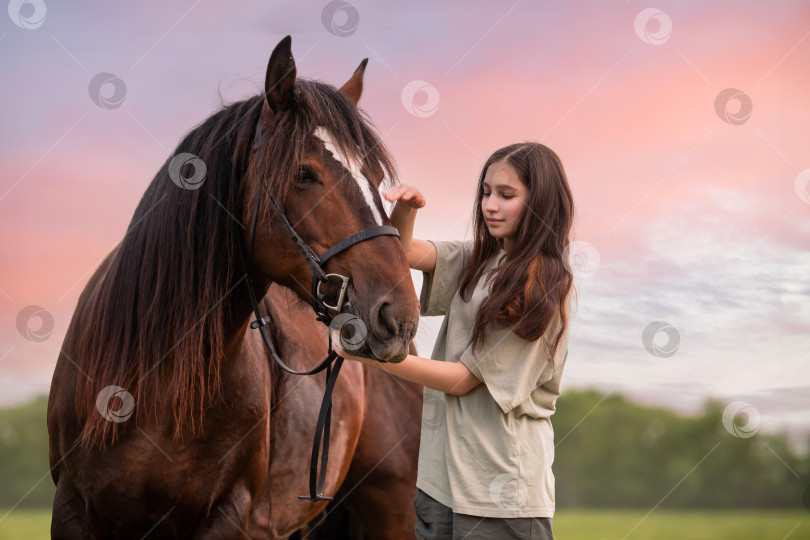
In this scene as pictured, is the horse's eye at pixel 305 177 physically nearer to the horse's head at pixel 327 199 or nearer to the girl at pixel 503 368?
the horse's head at pixel 327 199

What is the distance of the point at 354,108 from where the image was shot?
2684 mm

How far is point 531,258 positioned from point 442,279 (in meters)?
0.48

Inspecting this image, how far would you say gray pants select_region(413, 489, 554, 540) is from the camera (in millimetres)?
2510

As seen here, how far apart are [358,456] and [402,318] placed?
2736mm

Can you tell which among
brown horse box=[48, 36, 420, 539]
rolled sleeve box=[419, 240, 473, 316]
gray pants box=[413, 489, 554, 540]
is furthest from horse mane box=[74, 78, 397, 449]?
gray pants box=[413, 489, 554, 540]

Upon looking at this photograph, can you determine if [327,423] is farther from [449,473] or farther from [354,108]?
[354,108]

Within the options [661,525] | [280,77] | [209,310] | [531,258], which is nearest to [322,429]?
[209,310]

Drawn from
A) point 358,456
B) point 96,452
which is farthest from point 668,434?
point 96,452

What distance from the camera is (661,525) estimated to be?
38.7m
